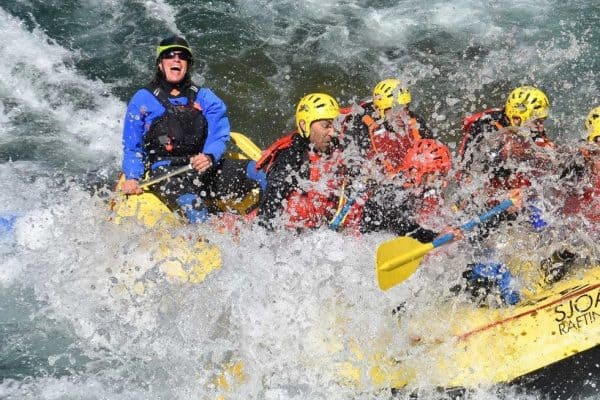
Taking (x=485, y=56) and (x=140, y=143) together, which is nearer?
(x=140, y=143)

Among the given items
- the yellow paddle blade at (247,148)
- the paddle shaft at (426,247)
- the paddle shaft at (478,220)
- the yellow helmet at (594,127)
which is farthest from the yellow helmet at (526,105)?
the yellow paddle blade at (247,148)

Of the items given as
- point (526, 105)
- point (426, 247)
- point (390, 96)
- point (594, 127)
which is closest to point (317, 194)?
point (426, 247)

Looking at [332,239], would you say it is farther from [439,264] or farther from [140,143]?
[140,143]

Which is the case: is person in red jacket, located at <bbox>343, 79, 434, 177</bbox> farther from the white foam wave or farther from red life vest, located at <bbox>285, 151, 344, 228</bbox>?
the white foam wave

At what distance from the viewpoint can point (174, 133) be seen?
595 centimetres

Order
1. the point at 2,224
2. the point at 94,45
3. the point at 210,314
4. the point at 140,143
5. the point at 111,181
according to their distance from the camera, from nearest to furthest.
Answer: the point at 210,314, the point at 140,143, the point at 2,224, the point at 111,181, the point at 94,45

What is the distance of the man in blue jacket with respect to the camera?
5871 millimetres

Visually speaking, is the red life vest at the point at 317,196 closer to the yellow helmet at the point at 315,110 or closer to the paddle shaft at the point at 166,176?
the yellow helmet at the point at 315,110

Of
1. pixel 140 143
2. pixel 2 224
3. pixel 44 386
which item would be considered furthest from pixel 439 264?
pixel 2 224

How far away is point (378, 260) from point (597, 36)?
6608 mm

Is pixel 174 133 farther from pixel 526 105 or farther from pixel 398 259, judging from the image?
pixel 526 105

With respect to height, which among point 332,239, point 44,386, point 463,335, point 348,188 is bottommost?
point 44,386

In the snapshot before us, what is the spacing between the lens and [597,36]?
9984mm

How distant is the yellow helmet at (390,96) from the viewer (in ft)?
20.8
